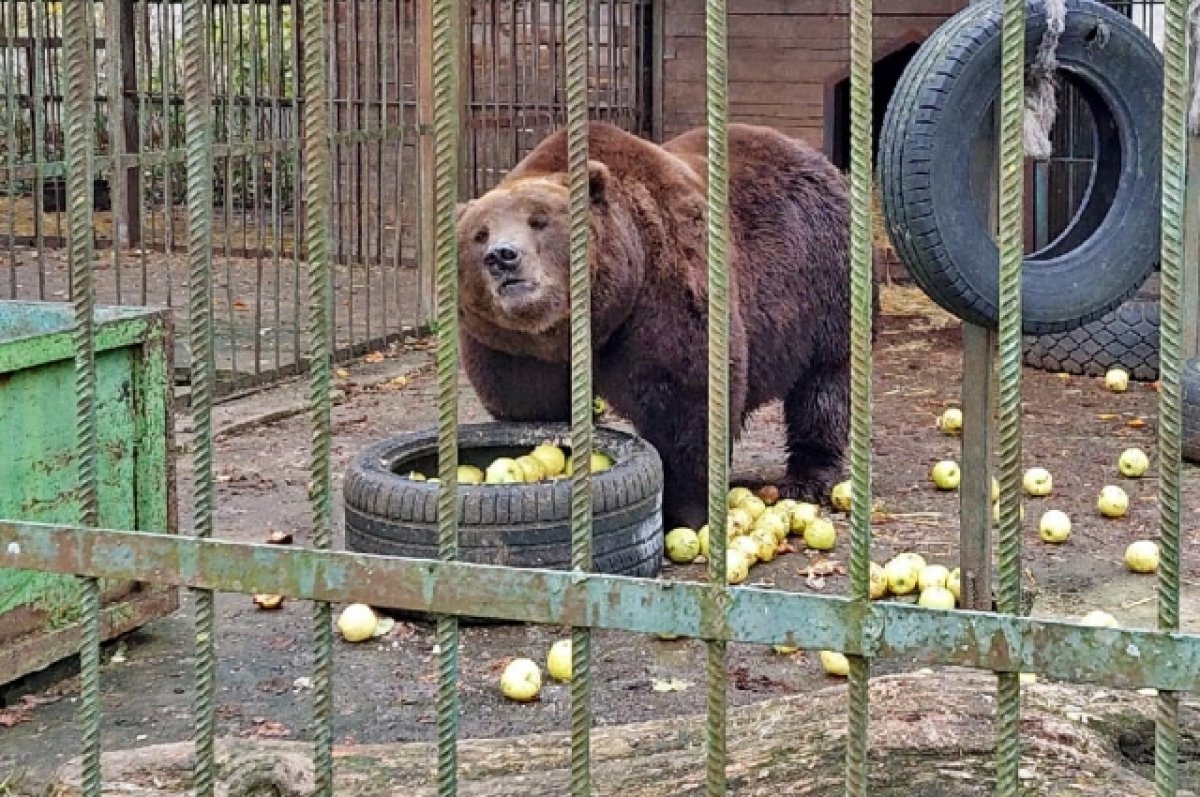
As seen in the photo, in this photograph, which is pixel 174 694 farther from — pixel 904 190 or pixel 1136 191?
pixel 1136 191

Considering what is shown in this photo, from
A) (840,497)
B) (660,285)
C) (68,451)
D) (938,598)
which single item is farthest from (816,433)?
(68,451)

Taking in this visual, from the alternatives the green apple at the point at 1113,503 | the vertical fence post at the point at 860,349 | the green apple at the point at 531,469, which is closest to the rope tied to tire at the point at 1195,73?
the green apple at the point at 1113,503

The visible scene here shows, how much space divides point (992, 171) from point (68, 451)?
8.65 ft

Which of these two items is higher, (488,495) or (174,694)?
(488,495)

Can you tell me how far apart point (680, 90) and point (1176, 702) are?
11.1m

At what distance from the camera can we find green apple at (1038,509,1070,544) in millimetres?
6770

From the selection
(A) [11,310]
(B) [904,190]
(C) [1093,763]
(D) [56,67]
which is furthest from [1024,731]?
(D) [56,67]

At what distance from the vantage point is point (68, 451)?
5047 millimetres

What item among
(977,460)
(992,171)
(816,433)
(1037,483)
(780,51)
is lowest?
(1037,483)

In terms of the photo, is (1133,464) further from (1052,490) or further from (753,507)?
(753,507)

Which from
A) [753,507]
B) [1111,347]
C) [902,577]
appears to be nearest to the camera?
[902,577]

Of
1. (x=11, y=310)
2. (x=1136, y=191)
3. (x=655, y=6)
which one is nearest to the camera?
(x=1136, y=191)

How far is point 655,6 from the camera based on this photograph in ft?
43.0

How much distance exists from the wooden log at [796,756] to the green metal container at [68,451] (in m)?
1.41
